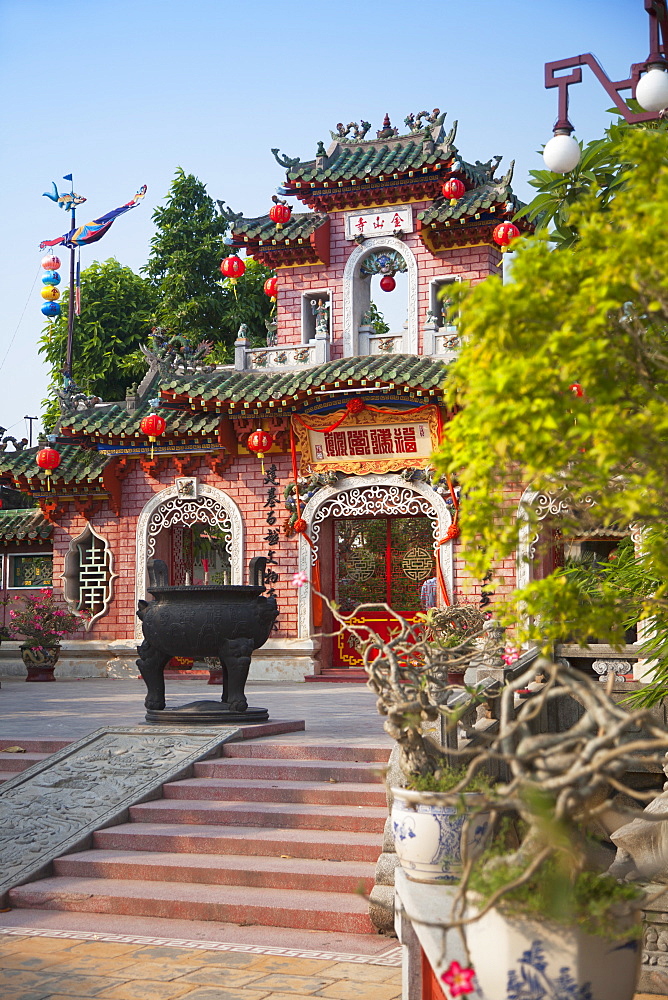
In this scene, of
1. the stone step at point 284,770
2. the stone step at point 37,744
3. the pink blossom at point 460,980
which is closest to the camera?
the pink blossom at point 460,980

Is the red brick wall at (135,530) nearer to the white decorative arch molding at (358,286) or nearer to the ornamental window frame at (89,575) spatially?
the ornamental window frame at (89,575)

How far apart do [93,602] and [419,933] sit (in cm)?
1333

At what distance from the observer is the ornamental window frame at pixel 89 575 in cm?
1605

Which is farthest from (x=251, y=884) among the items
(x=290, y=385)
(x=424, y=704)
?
(x=290, y=385)

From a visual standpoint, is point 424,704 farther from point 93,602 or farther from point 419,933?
point 93,602

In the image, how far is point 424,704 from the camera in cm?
396

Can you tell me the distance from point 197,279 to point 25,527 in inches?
368

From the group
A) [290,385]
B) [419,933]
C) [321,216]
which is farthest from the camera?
[321,216]

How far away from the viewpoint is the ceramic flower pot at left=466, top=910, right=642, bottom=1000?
2.87 meters

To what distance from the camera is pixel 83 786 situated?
7277 mm

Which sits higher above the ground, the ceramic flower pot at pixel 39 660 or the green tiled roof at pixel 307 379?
the green tiled roof at pixel 307 379

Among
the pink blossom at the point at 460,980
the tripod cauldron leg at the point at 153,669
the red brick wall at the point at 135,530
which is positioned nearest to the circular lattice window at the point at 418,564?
the red brick wall at the point at 135,530

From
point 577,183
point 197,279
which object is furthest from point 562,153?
point 197,279

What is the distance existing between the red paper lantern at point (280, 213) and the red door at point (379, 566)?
420cm
